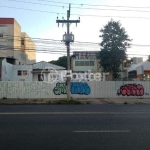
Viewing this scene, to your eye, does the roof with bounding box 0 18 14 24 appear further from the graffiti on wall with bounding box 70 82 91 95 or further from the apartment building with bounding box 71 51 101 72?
the graffiti on wall with bounding box 70 82 91 95

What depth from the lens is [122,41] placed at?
38.4 m

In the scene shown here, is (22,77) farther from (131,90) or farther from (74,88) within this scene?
(131,90)

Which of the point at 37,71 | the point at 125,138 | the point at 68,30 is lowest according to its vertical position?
the point at 125,138

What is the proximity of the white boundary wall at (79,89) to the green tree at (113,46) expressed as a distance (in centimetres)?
1441

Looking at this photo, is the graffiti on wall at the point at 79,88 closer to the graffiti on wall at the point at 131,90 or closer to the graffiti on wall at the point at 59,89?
the graffiti on wall at the point at 59,89

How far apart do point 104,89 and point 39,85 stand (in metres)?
6.65

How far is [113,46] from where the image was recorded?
3825 cm

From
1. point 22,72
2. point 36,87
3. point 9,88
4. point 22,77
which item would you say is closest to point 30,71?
point 22,72

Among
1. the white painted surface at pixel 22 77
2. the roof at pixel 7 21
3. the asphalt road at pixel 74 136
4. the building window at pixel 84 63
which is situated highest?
the roof at pixel 7 21

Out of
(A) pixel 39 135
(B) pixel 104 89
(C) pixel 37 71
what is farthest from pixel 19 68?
(A) pixel 39 135

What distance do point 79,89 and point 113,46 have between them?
17.0 meters

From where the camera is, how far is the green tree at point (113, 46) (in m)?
38.0

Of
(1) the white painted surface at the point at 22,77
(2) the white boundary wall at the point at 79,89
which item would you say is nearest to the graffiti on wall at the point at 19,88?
(2) the white boundary wall at the point at 79,89

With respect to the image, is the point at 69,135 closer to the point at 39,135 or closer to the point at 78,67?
the point at 39,135
